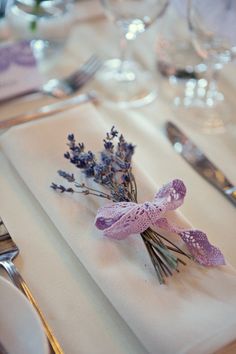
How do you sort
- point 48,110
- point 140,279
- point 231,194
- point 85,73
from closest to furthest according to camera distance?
point 140,279, point 231,194, point 48,110, point 85,73

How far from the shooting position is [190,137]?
33.2 inches

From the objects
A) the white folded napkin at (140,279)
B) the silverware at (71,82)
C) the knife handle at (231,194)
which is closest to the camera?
the white folded napkin at (140,279)

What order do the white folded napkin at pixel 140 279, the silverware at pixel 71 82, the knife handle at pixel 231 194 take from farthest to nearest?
the silverware at pixel 71 82
the knife handle at pixel 231 194
the white folded napkin at pixel 140 279

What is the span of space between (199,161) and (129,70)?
0.30 metres

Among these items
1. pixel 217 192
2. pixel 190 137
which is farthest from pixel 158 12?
pixel 217 192

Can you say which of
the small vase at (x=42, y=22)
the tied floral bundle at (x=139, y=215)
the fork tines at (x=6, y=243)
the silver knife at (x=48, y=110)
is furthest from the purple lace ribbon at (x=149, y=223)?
the small vase at (x=42, y=22)

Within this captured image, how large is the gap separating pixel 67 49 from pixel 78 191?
460mm

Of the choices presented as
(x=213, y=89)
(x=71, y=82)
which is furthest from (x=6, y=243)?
(x=213, y=89)

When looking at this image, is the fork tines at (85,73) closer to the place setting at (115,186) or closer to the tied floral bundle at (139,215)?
the place setting at (115,186)

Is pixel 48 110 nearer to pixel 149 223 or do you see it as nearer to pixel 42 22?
pixel 42 22

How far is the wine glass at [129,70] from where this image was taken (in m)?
0.92

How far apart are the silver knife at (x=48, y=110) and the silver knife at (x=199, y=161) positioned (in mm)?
146

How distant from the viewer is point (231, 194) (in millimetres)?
731

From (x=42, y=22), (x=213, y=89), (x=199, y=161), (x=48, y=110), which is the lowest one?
(x=199, y=161)
